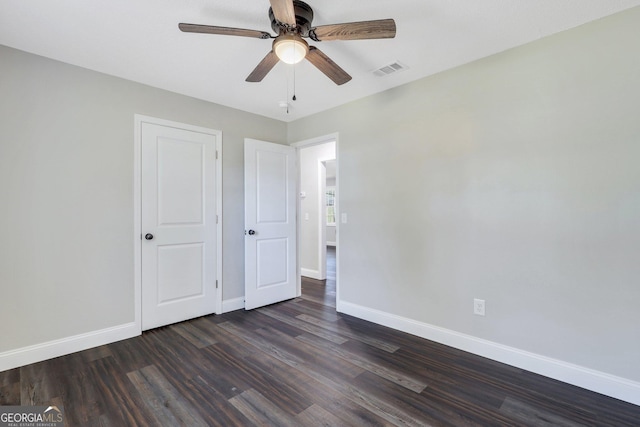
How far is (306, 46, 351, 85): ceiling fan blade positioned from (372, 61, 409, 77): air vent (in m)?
0.68

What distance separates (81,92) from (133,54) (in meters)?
0.68

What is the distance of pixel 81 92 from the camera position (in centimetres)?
263

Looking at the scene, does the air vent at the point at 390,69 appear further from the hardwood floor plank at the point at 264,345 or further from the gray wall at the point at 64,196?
the hardwood floor plank at the point at 264,345

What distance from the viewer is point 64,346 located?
2506 mm

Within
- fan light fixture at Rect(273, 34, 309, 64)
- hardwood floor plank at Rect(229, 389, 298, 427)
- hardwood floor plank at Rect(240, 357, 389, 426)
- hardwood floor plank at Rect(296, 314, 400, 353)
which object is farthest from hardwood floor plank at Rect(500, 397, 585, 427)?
fan light fixture at Rect(273, 34, 309, 64)

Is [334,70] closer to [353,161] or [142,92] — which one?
[353,161]

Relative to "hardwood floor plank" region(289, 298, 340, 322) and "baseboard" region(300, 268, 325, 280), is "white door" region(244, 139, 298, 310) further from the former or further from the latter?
"baseboard" region(300, 268, 325, 280)

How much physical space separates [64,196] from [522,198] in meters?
3.85

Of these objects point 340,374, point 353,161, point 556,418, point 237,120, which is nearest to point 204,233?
point 237,120

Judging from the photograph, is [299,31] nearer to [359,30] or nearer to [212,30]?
[359,30]

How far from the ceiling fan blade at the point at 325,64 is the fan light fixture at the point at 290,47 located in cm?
8

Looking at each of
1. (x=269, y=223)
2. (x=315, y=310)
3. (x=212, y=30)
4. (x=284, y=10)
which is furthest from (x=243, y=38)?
(x=315, y=310)

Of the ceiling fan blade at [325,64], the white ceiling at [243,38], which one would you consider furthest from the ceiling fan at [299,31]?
the white ceiling at [243,38]

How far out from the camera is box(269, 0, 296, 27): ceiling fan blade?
1.44 meters
